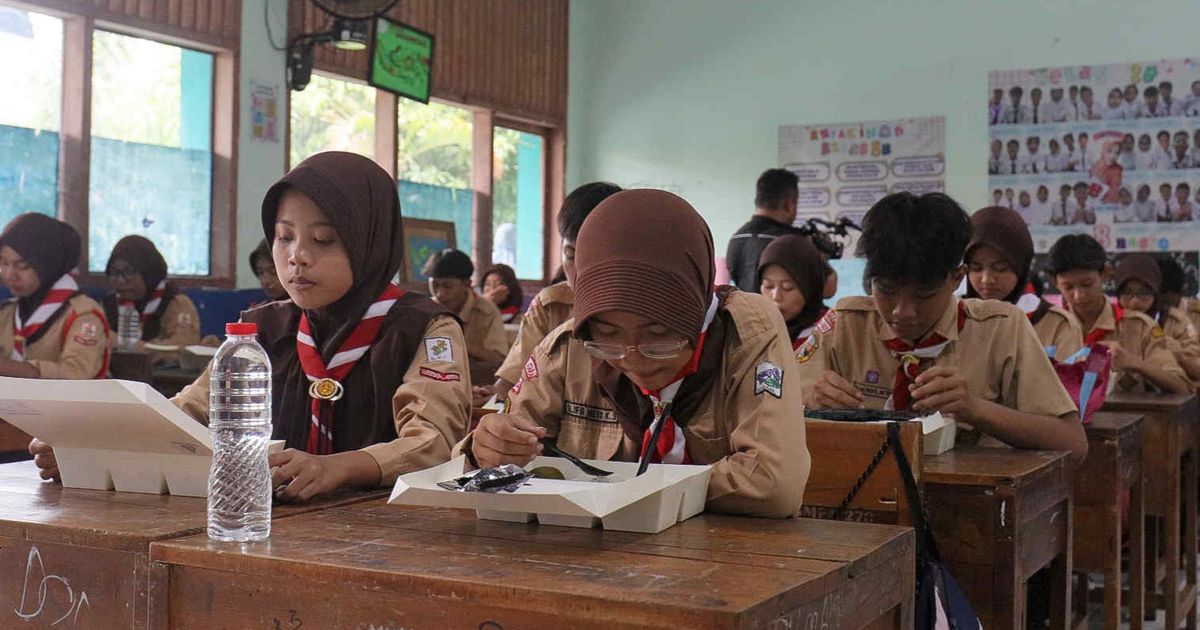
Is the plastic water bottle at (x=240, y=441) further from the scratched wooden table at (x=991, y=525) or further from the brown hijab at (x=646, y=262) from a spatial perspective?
the scratched wooden table at (x=991, y=525)

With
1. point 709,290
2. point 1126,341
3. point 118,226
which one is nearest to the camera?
point 709,290

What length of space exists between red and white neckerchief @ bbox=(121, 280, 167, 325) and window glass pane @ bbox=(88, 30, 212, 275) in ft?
1.01

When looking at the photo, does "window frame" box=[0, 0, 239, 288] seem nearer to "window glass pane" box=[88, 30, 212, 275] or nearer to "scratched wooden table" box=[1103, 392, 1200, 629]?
"window glass pane" box=[88, 30, 212, 275]

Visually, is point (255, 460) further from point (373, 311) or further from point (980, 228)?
point (980, 228)

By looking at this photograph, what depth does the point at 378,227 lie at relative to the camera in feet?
6.69

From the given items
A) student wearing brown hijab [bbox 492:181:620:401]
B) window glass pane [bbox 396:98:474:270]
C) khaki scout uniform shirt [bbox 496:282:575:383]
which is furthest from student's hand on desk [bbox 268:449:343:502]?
window glass pane [bbox 396:98:474:270]

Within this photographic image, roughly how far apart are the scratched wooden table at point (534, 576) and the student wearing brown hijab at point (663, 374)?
0.12 metres

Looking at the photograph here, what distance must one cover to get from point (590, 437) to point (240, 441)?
0.55m

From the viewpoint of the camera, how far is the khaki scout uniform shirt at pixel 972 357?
2551 mm

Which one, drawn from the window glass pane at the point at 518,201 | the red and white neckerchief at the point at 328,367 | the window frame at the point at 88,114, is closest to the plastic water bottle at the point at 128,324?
the window frame at the point at 88,114

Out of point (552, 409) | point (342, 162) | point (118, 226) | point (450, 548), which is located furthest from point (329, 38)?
point (450, 548)

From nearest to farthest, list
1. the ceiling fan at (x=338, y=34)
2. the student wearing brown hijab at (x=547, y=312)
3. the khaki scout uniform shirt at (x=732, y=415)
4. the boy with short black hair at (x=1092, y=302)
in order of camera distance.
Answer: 1. the khaki scout uniform shirt at (x=732, y=415)
2. the student wearing brown hijab at (x=547, y=312)
3. the boy with short black hair at (x=1092, y=302)
4. the ceiling fan at (x=338, y=34)

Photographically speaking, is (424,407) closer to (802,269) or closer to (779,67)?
(802,269)

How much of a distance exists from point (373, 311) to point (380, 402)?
151 millimetres
